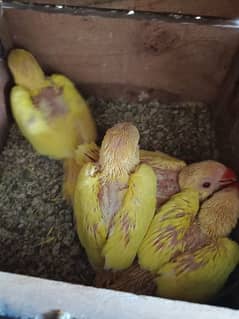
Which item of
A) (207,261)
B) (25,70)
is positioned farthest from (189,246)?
(25,70)

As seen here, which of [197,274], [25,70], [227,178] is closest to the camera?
[197,274]

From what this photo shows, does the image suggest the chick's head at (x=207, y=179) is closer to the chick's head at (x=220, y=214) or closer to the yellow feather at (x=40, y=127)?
the chick's head at (x=220, y=214)

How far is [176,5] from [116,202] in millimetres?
490

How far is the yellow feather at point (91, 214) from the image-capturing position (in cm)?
85

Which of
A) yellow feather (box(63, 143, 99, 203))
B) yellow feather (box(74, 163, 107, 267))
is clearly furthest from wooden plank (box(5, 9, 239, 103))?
yellow feather (box(74, 163, 107, 267))

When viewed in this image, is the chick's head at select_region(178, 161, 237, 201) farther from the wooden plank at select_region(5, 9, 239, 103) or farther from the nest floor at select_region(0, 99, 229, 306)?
the wooden plank at select_region(5, 9, 239, 103)

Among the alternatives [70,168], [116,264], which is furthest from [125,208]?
[70,168]

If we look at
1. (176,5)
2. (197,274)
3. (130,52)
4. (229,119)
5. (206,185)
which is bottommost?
(197,274)

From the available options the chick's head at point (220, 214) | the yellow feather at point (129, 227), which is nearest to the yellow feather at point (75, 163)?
the yellow feather at point (129, 227)

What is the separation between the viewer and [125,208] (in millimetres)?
837

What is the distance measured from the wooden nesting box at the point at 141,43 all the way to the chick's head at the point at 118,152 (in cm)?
27

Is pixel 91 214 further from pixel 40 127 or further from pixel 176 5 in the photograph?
pixel 176 5

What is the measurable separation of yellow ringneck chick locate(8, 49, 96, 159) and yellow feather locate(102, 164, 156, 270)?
23 cm

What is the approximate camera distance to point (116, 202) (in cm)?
85
